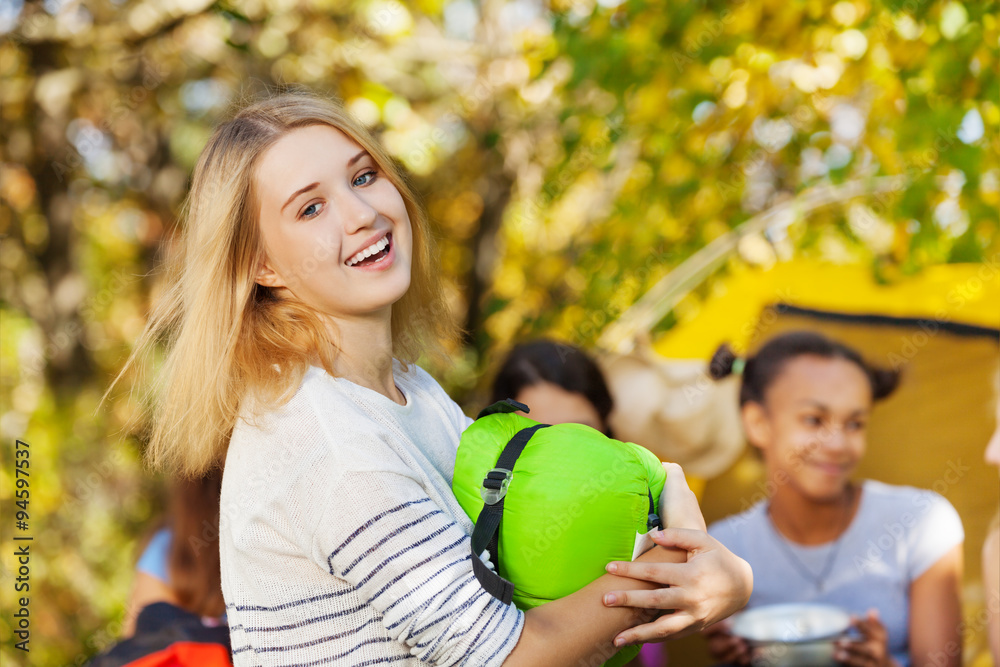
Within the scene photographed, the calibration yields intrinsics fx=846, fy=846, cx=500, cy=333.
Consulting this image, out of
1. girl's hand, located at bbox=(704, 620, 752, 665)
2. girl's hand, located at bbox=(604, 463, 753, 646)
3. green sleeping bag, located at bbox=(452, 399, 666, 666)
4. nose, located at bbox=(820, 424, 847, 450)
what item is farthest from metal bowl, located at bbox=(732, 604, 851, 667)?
green sleeping bag, located at bbox=(452, 399, 666, 666)

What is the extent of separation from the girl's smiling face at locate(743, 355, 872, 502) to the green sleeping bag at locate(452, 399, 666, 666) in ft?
5.83

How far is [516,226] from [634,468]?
5047 mm

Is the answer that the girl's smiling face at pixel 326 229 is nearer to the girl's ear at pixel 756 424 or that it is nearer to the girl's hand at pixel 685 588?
the girl's hand at pixel 685 588

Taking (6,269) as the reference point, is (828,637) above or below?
below

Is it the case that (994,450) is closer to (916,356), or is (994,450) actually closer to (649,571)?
(916,356)

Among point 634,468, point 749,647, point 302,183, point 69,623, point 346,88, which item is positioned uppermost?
point 346,88

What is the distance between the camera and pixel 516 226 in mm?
6316

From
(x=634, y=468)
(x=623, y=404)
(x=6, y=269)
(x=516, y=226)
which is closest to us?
(x=634, y=468)

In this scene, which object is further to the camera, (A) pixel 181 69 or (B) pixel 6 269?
(B) pixel 6 269

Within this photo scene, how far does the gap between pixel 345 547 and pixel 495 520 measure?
0.76ft

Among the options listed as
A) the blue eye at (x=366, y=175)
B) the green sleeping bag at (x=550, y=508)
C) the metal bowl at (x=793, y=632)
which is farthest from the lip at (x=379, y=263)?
the metal bowl at (x=793, y=632)

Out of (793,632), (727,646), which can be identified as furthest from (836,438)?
(727,646)

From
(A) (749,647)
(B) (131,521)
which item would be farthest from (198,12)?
(A) (749,647)

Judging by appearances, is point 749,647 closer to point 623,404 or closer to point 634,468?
point 623,404
